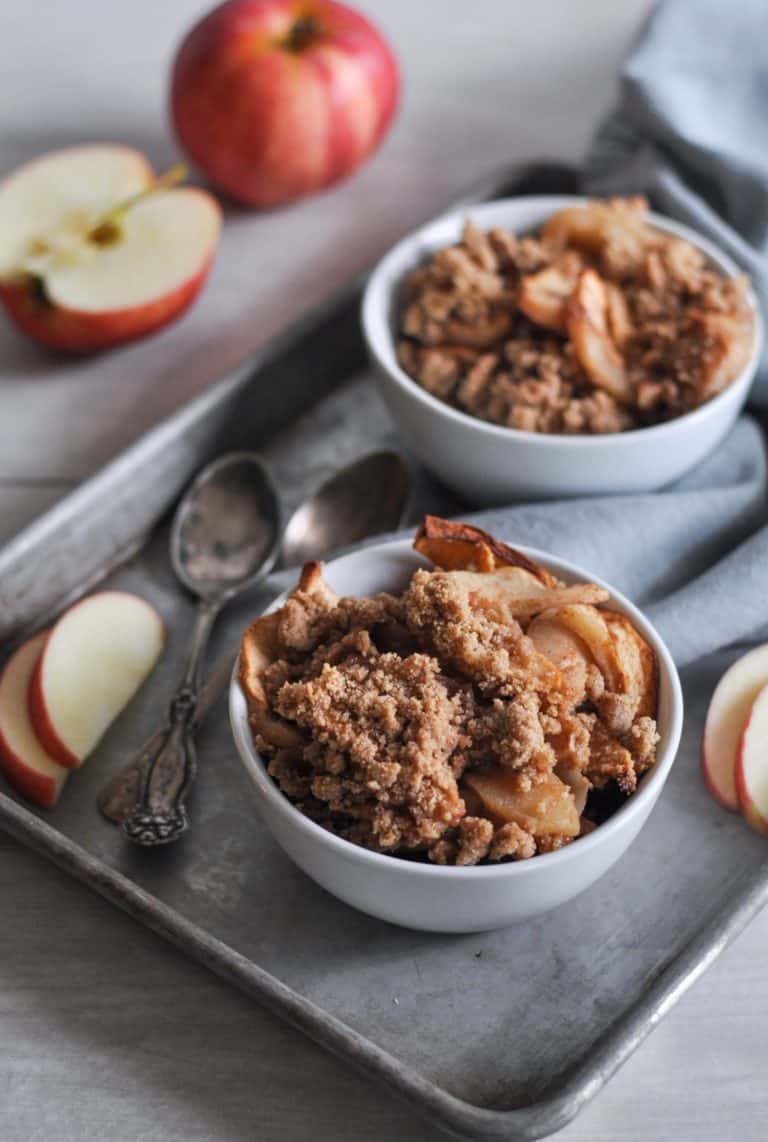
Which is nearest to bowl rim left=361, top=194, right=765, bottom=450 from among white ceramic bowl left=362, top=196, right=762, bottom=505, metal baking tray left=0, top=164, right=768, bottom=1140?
white ceramic bowl left=362, top=196, right=762, bottom=505

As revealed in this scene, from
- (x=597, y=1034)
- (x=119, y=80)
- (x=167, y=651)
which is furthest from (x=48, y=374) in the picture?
(x=597, y=1034)

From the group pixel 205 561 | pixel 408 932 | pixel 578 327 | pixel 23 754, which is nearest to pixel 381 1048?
pixel 408 932

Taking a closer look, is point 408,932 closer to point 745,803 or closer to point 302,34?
point 745,803

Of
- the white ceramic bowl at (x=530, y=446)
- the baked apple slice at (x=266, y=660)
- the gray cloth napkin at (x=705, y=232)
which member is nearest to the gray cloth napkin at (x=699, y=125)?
the gray cloth napkin at (x=705, y=232)

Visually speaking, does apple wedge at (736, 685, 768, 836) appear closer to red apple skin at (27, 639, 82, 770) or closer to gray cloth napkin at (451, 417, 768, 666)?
gray cloth napkin at (451, 417, 768, 666)

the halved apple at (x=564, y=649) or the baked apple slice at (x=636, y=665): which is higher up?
the halved apple at (x=564, y=649)

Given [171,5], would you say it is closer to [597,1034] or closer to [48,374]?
[48,374]

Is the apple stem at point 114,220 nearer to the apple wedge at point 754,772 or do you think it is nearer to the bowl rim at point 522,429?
the bowl rim at point 522,429
